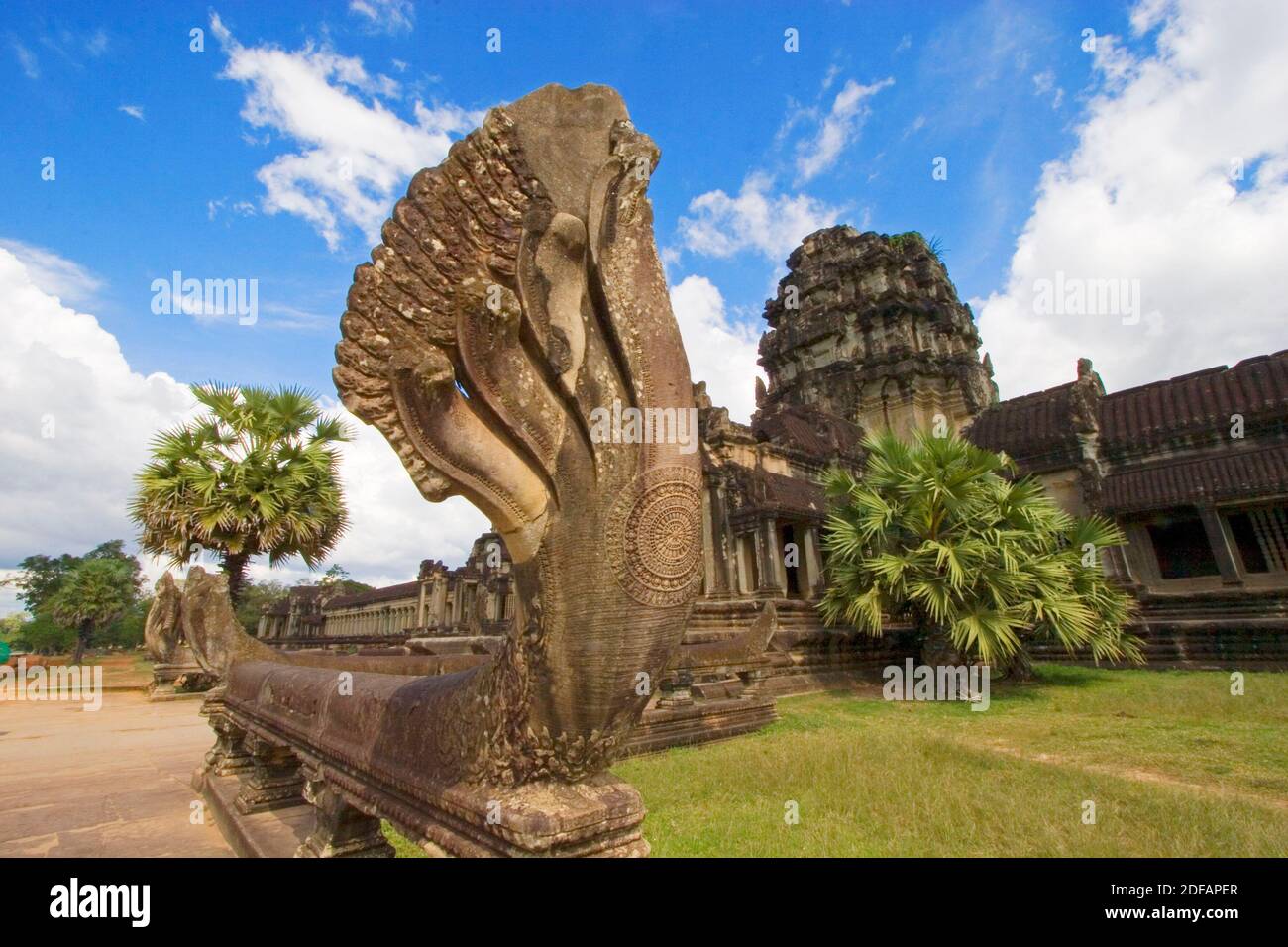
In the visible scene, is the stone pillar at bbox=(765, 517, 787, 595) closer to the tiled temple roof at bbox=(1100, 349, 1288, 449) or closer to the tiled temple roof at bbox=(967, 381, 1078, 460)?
the tiled temple roof at bbox=(967, 381, 1078, 460)

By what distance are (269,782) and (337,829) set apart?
224cm

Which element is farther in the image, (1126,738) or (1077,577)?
(1077,577)

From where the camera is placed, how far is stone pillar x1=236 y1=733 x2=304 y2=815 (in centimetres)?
454

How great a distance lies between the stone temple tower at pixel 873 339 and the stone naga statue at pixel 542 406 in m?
23.2

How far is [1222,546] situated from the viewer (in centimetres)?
1392

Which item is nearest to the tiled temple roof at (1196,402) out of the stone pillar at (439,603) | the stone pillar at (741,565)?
the stone pillar at (741,565)

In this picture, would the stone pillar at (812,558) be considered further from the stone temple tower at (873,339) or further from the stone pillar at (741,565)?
the stone temple tower at (873,339)

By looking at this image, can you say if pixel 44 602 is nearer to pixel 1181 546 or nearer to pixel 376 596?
pixel 376 596

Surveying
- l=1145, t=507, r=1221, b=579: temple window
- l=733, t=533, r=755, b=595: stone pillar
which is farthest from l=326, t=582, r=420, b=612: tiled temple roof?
l=1145, t=507, r=1221, b=579: temple window

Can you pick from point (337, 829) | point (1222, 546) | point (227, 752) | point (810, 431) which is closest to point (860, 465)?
point (810, 431)

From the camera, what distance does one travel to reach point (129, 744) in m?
8.82
